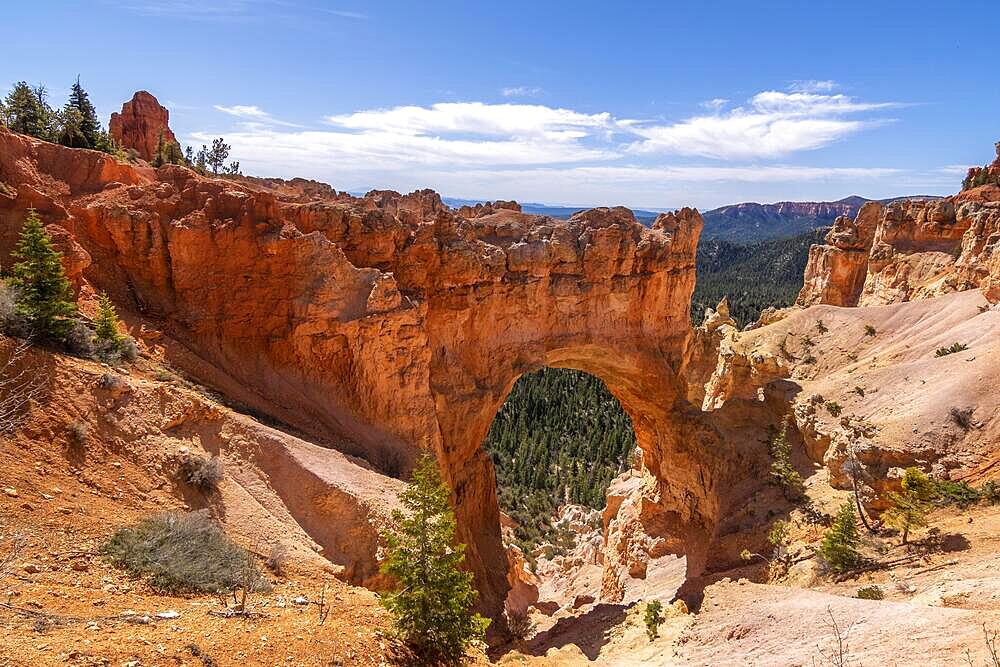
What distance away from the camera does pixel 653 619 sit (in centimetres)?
2230

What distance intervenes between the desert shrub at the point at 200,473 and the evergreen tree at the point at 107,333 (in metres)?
4.37

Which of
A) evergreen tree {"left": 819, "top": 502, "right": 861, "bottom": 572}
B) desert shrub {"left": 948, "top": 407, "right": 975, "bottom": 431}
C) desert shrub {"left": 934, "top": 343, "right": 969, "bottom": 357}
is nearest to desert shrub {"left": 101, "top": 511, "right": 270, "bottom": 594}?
evergreen tree {"left": 819, "top": 502, "right": 861, "bottom": 572}

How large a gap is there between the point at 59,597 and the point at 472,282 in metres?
21.5

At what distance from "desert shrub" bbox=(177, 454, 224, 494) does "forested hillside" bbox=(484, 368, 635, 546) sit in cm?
3384

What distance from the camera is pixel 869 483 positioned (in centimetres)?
2256

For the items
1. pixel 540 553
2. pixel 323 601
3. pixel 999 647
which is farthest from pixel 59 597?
pixel 540 553

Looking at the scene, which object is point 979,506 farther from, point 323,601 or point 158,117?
point 158,117

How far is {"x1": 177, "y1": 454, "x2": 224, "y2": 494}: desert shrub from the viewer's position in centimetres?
1398

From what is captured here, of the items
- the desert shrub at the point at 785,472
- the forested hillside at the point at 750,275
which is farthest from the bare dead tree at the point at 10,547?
the forested hillside at the point at 750,275

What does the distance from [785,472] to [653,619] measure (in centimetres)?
997

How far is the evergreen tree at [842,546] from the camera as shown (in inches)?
733

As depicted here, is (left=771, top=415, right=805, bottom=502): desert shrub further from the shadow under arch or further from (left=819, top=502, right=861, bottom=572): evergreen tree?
(left=819, top=502, right=861, bottom=572): evergreen tree

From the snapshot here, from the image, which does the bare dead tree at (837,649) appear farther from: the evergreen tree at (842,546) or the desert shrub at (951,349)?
the desert shrub at (951,349)

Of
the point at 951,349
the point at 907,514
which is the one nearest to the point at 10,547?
the point at 907,514
